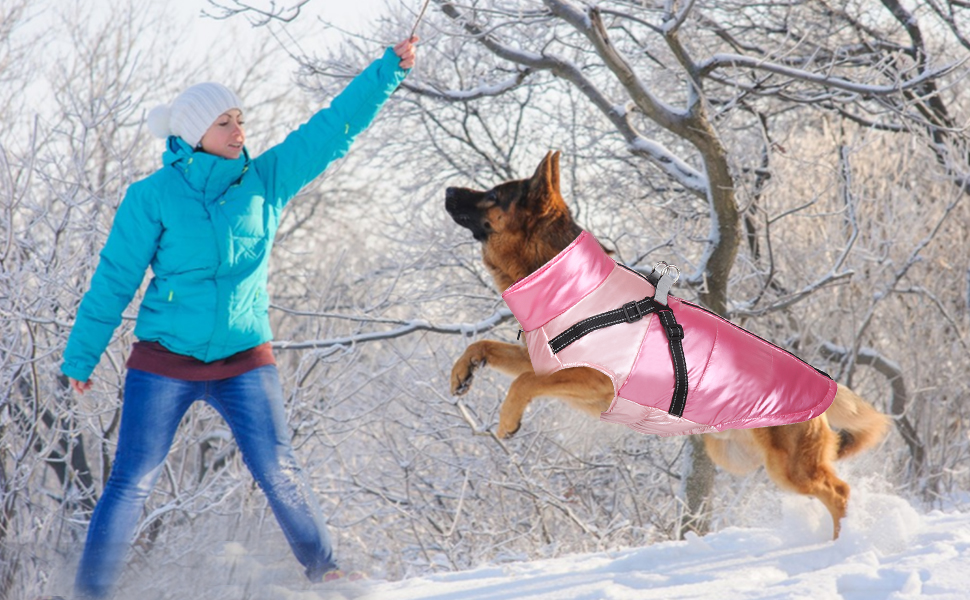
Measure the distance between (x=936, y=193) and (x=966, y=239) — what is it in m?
1.00

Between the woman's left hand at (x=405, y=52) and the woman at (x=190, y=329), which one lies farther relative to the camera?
the woman's left hand at (x=405, y=52)

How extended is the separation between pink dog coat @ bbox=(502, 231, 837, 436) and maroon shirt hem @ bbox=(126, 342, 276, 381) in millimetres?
975

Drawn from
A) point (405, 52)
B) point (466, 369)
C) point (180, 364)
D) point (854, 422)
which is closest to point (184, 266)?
point (180, 364)

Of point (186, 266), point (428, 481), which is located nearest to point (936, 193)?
point (428, 481)

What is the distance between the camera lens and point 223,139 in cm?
316

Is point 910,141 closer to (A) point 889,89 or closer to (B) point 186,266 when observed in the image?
(A) point 889,89

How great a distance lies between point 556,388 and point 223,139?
4.94 feet

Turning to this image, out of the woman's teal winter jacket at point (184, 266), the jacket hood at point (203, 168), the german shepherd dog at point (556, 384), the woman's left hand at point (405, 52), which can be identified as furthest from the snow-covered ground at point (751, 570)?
the woman's left hand at point (405, 52)

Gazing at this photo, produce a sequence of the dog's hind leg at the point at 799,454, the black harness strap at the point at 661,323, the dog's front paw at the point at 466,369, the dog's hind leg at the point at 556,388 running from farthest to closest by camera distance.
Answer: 1. the dog's hind leg at the point at 799,454
2. the dog's front paw at the point at 466,369
3. the dog's hind leg at the point at 556,388
4. the black harness strap at the point at 661,323

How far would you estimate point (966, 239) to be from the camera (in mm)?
10547

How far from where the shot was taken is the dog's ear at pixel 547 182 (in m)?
3.30

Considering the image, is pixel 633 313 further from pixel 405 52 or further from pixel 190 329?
pixel 190 329

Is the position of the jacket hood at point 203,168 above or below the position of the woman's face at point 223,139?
below

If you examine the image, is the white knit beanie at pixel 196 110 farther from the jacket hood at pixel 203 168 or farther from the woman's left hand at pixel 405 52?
the woman's left hand at pixel 405 52
